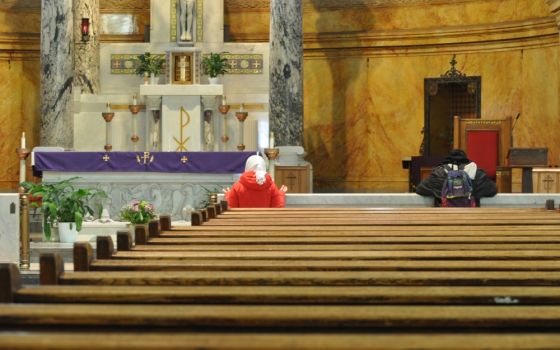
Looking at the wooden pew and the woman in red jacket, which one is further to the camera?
the woman in red jacket

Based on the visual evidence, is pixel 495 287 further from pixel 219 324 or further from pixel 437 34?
pixel 437 34

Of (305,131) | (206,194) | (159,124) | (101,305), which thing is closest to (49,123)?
(159,124)

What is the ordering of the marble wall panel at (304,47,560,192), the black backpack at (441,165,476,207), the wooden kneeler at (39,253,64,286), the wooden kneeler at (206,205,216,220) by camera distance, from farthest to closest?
the marble wall panel at (304,47,560,192), the black backpack at (441,165,476,207), the wooden kneeler at (206,205,216,220), the wooden kneeler at (39,253,64,286)

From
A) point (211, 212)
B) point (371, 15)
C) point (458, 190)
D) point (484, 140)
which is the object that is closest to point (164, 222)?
point (211, 212)

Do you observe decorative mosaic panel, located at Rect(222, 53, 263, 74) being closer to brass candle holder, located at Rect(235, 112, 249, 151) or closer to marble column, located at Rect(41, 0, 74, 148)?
brass candle holder, located at Rect(235, 112, 249, 151)

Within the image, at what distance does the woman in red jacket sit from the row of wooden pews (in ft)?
14.8

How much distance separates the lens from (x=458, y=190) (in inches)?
416

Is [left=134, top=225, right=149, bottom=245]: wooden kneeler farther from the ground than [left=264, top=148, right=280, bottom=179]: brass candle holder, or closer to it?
closer to it

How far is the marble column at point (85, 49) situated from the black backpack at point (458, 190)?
9.36 meters

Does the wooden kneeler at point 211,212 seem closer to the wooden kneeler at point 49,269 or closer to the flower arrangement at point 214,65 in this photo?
the wooden kneeler at point 49,269

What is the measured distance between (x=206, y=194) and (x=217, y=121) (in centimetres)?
339

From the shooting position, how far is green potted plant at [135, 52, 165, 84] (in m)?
18.2

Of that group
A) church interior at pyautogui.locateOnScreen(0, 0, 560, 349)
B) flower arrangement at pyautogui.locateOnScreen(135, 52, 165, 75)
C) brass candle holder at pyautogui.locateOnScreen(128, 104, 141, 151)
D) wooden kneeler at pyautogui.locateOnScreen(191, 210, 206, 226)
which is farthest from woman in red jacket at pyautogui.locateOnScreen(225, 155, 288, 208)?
flower arrangement at pyautogui.locateOnScreen(135, 52, 165, 75)

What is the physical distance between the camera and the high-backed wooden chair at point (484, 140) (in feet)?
49.4
